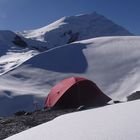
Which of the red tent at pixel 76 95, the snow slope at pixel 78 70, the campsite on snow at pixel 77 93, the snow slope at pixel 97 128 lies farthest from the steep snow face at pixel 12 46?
the snow slope at pixel 97 128

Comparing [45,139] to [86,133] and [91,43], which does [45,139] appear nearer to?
[86,133]

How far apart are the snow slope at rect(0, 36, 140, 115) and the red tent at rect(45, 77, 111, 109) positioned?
7272 millimetres

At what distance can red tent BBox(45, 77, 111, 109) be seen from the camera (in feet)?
51.7

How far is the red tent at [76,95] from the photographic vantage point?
15766 mm

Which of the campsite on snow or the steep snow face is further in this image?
the steep snow face

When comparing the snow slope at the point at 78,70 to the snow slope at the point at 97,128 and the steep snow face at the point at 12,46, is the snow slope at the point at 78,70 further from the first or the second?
the steep snow face at the point at 12,46

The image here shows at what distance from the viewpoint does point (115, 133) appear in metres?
4.26

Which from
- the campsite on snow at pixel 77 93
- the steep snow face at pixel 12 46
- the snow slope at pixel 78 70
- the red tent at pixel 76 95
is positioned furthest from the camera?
the steep snow face at pixel 12 46

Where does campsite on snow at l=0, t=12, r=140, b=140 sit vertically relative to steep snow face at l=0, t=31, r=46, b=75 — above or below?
below

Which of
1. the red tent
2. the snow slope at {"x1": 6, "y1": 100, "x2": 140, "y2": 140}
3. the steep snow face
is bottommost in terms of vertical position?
the red tent

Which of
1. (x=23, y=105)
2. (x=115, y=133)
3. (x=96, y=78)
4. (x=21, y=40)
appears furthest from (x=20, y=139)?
(x=21, y=40)

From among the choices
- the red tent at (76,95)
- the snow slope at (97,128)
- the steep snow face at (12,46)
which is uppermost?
the steep snow face at (12,46)

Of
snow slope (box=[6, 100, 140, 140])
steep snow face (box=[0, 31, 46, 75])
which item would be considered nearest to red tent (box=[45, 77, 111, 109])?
snow slope (box=[6, 100, 140, 140])

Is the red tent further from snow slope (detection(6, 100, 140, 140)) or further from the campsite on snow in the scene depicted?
snow slope (detection(6, 100, 140, 140))
